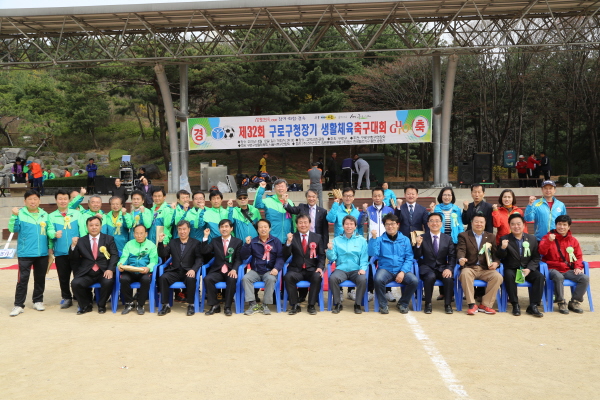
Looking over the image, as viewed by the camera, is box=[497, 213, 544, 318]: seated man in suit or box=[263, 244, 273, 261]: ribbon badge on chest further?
box=[263, 244, 273, 261]: ribbon badge on chest

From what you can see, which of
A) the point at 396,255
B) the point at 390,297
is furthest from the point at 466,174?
the point at 396,255

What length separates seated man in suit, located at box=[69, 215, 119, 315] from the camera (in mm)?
6797

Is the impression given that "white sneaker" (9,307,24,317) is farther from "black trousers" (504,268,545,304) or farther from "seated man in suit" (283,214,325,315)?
"black trousers" (504,268,545,304)

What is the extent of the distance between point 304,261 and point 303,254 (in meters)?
0.09

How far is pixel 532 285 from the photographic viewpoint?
656 cm

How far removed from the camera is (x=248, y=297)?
6.70 meters

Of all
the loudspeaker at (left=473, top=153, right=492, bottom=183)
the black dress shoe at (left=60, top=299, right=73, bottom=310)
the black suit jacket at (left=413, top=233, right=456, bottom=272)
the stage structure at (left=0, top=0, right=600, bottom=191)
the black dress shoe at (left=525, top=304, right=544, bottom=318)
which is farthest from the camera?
the loudspeaker at (left=473, top=153, right=492, bottom=183)

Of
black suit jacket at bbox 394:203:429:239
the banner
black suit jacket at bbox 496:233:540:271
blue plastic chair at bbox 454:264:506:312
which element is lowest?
blue plastic chair at bbox 454:264:506:312

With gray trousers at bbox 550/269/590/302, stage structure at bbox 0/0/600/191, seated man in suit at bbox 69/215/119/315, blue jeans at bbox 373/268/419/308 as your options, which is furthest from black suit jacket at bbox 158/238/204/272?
stage structure at bbox 0/0/600/191

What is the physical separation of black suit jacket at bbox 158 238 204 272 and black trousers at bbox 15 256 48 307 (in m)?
1.64

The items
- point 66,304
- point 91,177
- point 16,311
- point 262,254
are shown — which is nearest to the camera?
point 16,311

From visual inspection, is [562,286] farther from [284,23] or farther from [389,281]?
[284,23]

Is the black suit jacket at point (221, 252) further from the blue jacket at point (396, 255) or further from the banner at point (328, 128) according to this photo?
the banner at point (328, 128)

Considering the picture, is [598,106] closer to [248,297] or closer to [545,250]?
[545,250]
